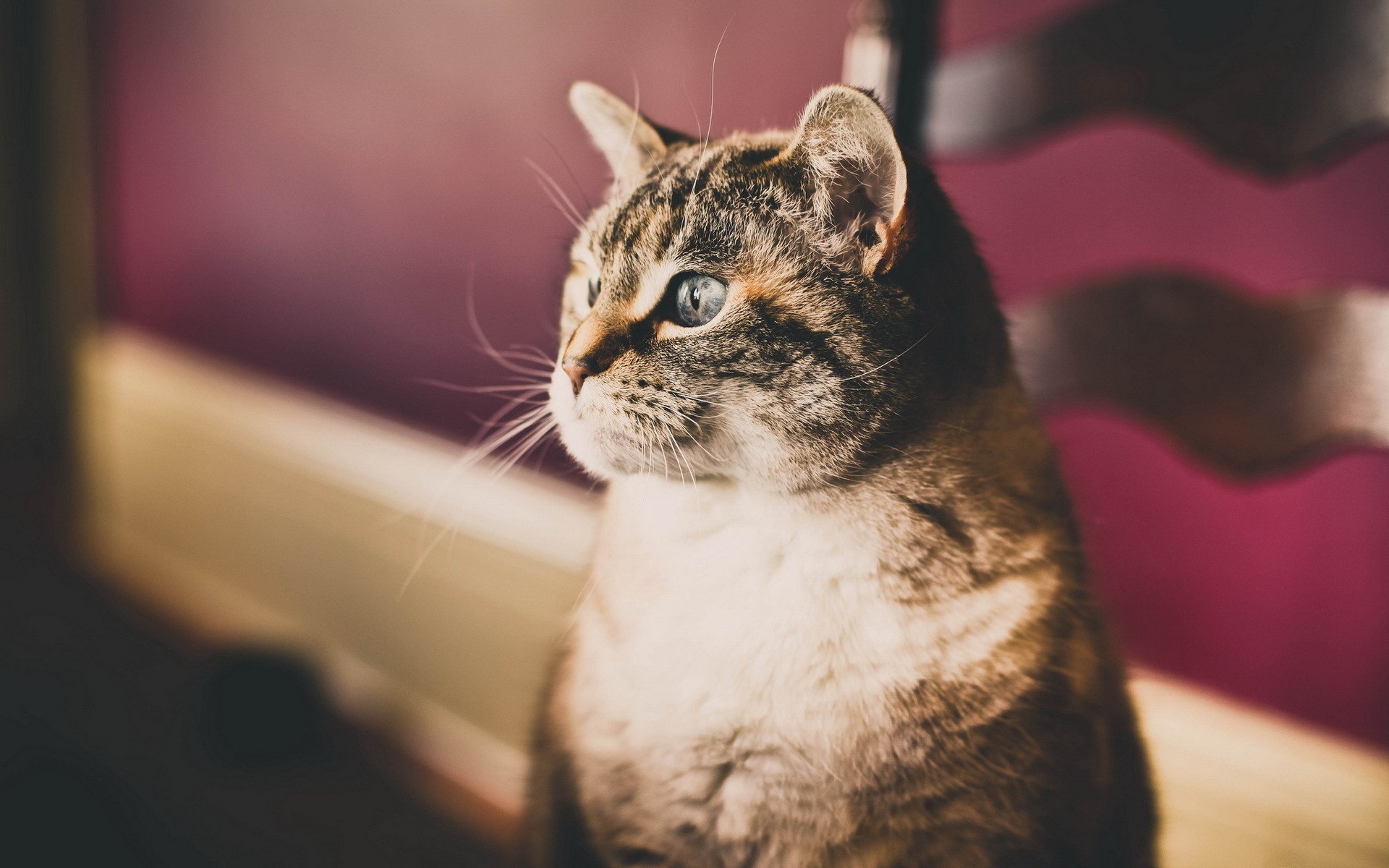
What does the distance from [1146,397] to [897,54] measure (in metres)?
0.30

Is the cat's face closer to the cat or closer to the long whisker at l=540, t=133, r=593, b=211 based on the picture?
the cat

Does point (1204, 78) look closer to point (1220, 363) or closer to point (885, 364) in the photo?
point (1220, 363)

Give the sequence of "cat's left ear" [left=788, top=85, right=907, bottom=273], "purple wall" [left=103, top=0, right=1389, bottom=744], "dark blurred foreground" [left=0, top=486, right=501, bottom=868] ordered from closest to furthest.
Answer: "cat's left ear" [left=788, top=85, right=907, bottom=273] → "purple wall" [left=103, top=0, right=1389, bottom=744] → "dark blurred foreground" [left=0, top=486, right=501, bottom=868]

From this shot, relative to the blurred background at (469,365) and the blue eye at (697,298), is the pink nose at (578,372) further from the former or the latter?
the blurred background at (469,365)

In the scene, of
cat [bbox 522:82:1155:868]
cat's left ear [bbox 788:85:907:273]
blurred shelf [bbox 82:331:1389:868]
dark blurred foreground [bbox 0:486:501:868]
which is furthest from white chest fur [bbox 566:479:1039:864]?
dark blurred foreground [bbox 0:486:501:868]

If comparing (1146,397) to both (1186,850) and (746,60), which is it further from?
(746,60)

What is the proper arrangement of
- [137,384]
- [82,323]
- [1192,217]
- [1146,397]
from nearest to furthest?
[1146,397], [1192,217], [137,384], [82,323]

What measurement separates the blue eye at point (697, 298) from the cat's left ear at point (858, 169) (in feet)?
0.23

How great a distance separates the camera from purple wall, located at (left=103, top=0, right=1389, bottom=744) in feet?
2.72

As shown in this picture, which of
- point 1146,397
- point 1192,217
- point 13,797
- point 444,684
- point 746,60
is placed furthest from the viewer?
point 444,684

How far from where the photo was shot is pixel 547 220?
1317mm

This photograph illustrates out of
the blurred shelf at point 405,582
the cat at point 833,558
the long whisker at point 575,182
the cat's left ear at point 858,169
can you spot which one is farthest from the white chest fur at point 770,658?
the blurred shelf at point 405,582

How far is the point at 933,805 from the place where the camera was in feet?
1.47

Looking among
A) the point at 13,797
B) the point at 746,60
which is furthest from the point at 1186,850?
the point at 13,797
